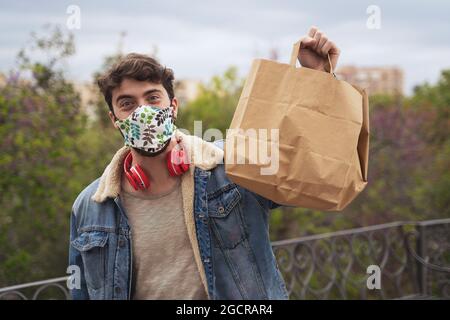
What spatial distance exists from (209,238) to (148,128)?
0.52m

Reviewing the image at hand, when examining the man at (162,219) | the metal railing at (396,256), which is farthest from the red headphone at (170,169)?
the metal railing at (396,256)

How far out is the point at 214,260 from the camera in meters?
2.49

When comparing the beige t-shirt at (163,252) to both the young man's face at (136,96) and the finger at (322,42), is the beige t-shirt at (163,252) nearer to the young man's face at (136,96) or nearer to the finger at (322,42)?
the young man's face at (136,96)

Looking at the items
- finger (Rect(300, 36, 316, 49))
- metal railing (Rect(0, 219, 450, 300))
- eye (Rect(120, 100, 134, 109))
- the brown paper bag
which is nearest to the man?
eye (Rect(120, 100, 134, 109))

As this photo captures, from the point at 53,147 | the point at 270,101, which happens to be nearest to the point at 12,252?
the point at 53,147

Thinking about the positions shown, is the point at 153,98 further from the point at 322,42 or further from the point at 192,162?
the point at 322,42

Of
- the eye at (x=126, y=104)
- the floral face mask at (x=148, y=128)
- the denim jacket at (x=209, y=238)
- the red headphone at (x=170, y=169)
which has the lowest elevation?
the denim jacket at (x=209, y=238)

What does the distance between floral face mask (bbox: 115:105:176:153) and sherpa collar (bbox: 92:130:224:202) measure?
0.36ft

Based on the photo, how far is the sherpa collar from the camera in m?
2.58

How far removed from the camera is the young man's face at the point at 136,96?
2660mm

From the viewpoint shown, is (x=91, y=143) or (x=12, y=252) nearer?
(x=12, y=252)

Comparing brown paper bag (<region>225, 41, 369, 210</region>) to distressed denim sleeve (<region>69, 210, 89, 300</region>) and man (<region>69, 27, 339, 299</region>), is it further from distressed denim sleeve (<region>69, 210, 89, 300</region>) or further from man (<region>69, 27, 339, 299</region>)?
distressed denim sleeve (<region>69, 210, 89, 300</region>)

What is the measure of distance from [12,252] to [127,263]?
416cm
